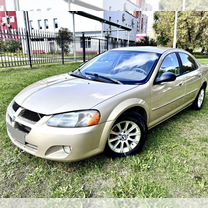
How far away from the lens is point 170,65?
3.71 m

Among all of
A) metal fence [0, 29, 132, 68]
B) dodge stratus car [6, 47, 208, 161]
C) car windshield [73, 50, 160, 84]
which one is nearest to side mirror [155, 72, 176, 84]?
dodge stratus car [6, 47, 208, 161]

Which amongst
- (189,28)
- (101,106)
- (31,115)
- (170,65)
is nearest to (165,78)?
(170,65)

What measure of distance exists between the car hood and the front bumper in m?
0.19

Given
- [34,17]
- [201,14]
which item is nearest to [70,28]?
[34,17]

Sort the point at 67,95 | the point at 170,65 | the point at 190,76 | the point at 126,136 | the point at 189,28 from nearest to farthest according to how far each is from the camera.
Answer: the point at 67,95, the point at 126,136, the point at 170,65, the point at 190,76, the point at 189,28

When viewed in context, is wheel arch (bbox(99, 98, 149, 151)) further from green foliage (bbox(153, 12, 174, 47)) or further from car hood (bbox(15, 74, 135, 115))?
green foliage (bbox(153, 12, 174, 47))

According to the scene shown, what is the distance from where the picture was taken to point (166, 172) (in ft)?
8.61

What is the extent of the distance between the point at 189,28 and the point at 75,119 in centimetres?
2771

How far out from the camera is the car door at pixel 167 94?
10.7 feet

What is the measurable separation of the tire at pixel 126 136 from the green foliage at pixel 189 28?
2649 cm

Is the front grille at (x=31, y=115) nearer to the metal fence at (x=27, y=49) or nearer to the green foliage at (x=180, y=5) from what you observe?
the metal fence at (x=27, y=49)

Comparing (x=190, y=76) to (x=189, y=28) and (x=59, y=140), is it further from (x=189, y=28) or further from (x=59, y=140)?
(x=189, y=28)

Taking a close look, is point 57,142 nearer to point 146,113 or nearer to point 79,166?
point 79,166

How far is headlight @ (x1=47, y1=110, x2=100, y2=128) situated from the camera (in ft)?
7.79
